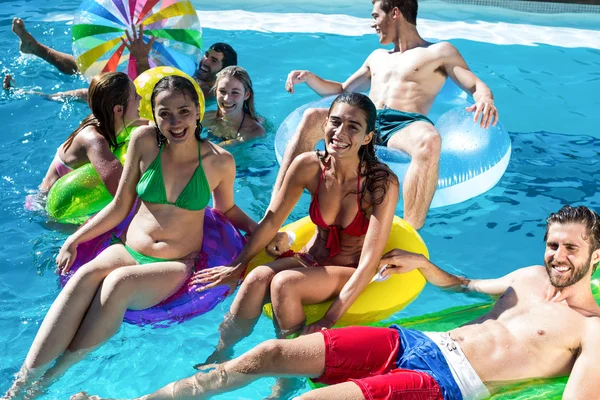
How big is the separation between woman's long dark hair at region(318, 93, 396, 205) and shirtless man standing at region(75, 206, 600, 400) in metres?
0.71

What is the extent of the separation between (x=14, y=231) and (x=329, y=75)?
4.01 metres

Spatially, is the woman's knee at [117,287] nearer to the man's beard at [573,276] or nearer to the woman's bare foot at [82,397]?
the woman's bare foot at [82,397]

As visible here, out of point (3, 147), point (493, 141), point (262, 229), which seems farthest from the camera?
point (3, 147)

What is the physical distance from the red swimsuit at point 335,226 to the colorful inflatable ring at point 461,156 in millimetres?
1299

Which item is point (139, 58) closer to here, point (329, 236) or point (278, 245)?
point (278, 245)

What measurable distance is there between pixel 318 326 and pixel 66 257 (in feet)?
4.45

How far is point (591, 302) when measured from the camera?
10.6 ft

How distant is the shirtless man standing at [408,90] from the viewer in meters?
4.80

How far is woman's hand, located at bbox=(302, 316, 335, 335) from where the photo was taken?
3401 millimetres

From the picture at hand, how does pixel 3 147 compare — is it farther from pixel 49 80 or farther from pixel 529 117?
pixel 529 117

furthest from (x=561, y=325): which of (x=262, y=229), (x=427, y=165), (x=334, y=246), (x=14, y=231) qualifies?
(x=14, y=231)

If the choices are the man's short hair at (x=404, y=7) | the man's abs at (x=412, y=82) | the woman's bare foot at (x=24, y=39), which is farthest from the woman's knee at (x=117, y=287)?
the woman's bare foot at (x=24, y=39)

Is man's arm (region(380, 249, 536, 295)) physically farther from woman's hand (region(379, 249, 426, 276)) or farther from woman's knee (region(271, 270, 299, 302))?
woman's knee (region(271, 270, 299, 302))

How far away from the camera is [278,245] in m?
3.79
